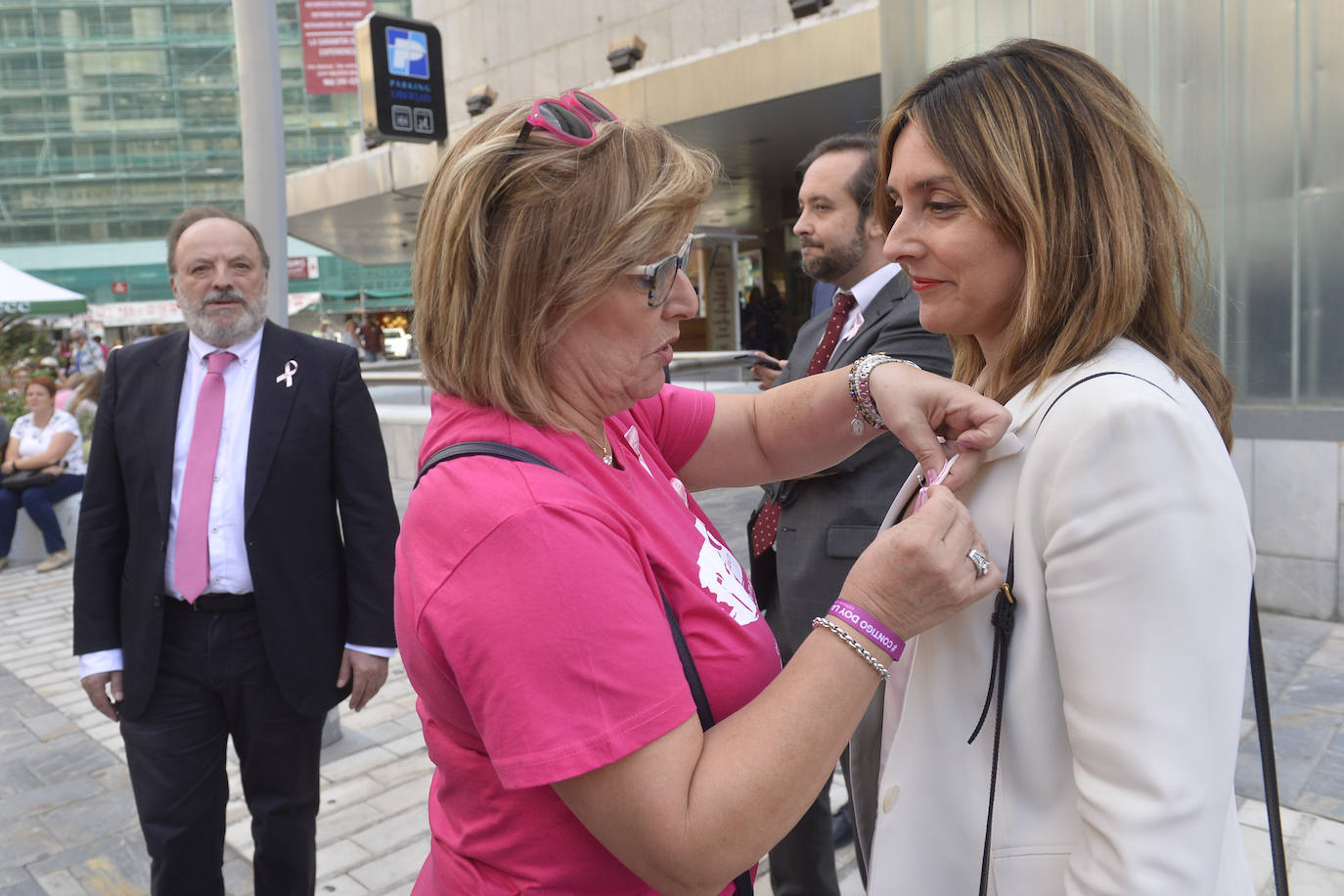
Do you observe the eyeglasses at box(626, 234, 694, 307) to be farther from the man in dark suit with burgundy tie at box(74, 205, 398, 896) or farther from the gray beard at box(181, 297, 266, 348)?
the gray beard at box(181, 297, 266, 348)

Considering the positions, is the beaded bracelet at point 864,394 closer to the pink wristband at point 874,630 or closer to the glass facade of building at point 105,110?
the pink wristband at point 874,630

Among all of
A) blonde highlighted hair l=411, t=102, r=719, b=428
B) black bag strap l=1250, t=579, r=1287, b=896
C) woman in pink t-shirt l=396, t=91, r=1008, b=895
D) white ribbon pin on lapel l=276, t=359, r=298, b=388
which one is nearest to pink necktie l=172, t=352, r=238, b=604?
white ribbon pin on lapel l=276, t=359, r=298, b=388

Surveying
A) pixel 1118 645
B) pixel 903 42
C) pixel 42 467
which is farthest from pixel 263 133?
pixel 42 467

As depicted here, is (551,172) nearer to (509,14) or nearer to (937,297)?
(937,297)

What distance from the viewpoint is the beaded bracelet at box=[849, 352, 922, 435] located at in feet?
5.89

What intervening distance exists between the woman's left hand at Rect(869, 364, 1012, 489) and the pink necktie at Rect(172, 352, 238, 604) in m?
2.03

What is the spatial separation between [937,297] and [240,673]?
227 cm

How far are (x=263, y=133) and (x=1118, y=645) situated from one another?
4526 mm

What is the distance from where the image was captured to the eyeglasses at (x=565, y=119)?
4.15 feet

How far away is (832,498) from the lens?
9.50 feet

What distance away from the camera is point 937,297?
146cm

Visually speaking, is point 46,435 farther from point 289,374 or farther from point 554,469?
point 554,469

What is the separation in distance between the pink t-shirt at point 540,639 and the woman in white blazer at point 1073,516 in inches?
13.6

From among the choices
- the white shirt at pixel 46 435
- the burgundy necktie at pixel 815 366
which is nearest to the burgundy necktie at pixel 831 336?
the burgundy necktie at pixel 815 366
